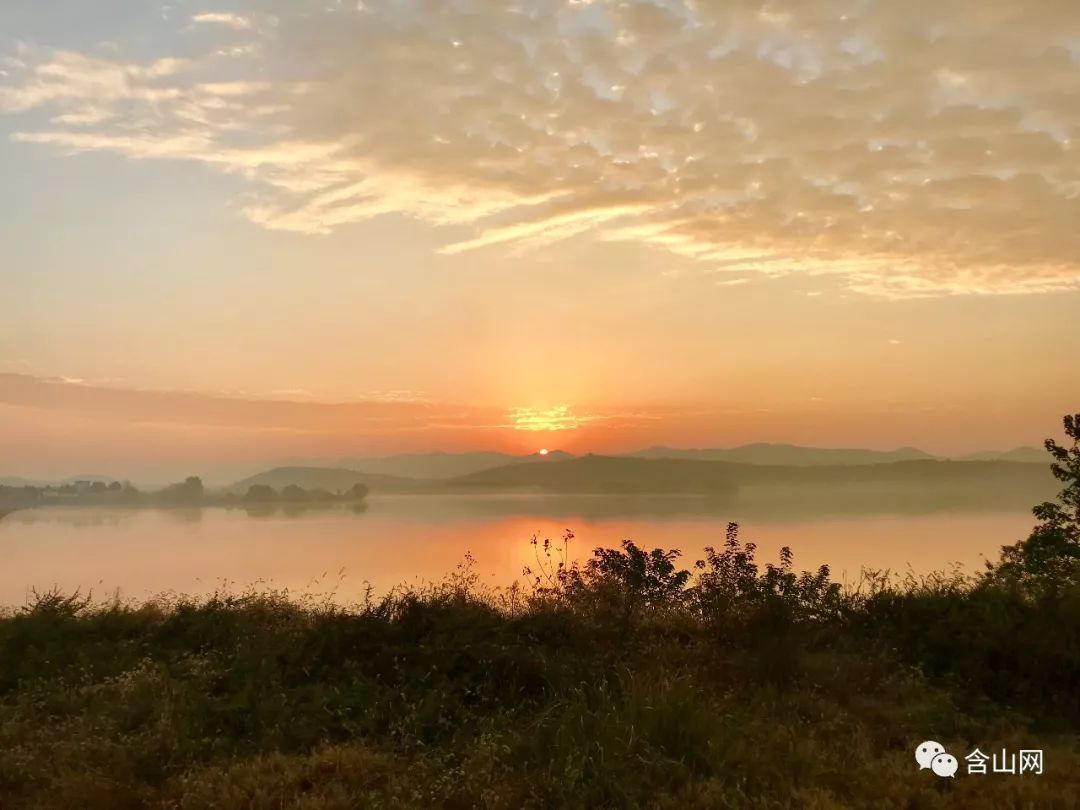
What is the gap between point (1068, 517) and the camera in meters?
9.04

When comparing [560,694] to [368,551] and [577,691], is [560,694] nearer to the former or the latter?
[577,691]

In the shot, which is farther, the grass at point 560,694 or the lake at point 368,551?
the lake at point 368,551

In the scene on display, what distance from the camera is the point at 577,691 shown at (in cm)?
588

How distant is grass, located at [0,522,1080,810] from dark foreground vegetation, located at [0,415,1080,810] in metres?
0.02

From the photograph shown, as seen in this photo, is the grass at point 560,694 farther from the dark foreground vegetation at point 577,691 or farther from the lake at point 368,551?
the lake at point 368,551

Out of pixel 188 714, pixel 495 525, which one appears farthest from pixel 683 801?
pixel 495 525

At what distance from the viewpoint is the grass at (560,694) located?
4.61 meters

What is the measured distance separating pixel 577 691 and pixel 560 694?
206 millimetres

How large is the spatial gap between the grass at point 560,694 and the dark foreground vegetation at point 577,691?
0.02m

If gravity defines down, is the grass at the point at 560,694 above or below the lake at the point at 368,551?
above

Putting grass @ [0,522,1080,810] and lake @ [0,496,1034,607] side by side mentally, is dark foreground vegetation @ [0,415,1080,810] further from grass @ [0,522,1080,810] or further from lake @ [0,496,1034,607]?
lake @ [0,496,1034,607]

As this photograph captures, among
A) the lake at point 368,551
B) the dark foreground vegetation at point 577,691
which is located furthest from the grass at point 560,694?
the lake at point 368,551

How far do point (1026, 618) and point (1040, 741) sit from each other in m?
1.96

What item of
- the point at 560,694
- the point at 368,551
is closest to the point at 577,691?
the point at 560,694
